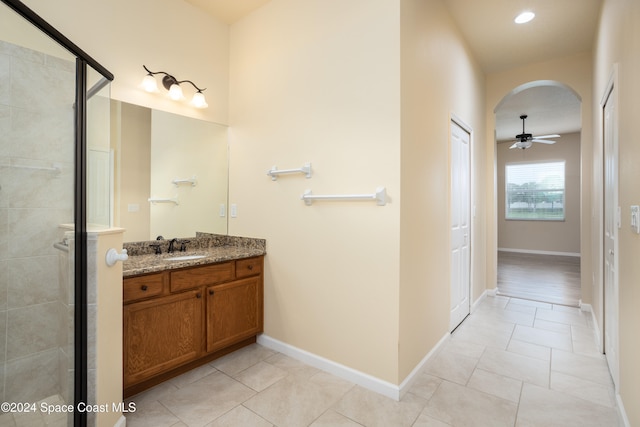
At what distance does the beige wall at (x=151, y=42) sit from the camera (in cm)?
211

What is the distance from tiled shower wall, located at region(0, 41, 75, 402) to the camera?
146 cm

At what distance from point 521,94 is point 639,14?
13.0 feet

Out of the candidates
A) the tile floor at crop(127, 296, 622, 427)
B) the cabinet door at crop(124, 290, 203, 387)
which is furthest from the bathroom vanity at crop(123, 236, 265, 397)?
the tile floor at crop(127, 296, 622, 427)

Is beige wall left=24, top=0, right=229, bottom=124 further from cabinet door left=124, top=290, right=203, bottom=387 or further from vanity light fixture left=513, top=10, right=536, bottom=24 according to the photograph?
vanity light fixture left=513, top=10, right=536, bottom=24

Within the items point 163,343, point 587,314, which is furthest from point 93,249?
point 587,314

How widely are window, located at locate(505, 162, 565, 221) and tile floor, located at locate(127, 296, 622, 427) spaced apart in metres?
6.20

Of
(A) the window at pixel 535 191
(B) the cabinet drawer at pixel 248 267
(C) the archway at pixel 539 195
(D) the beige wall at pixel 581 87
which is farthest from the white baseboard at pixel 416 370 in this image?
(A) the window at pixel 535 191

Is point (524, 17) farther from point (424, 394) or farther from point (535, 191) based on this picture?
point (535, 191)

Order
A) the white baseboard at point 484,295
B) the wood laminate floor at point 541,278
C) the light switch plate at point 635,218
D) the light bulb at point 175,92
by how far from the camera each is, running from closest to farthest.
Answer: the light switch plate at point 635,218 < the light bulb at point 175,92 < the white baseboard at point 484,295 < the wood laminate floor at point 541,278

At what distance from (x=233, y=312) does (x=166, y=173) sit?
128cm

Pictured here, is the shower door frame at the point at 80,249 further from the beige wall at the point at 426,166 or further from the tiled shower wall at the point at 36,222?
the beige wall at the point at 426,166

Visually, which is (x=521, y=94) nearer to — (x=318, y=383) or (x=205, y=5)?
(x=205, y=5)

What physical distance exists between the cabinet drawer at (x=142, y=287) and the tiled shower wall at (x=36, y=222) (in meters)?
0.39

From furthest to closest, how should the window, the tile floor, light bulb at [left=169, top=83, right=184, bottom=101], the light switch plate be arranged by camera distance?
the window < light bulb at [left=169, top=83, right=184, bottom=101] < the tile floor < the light switch plate
